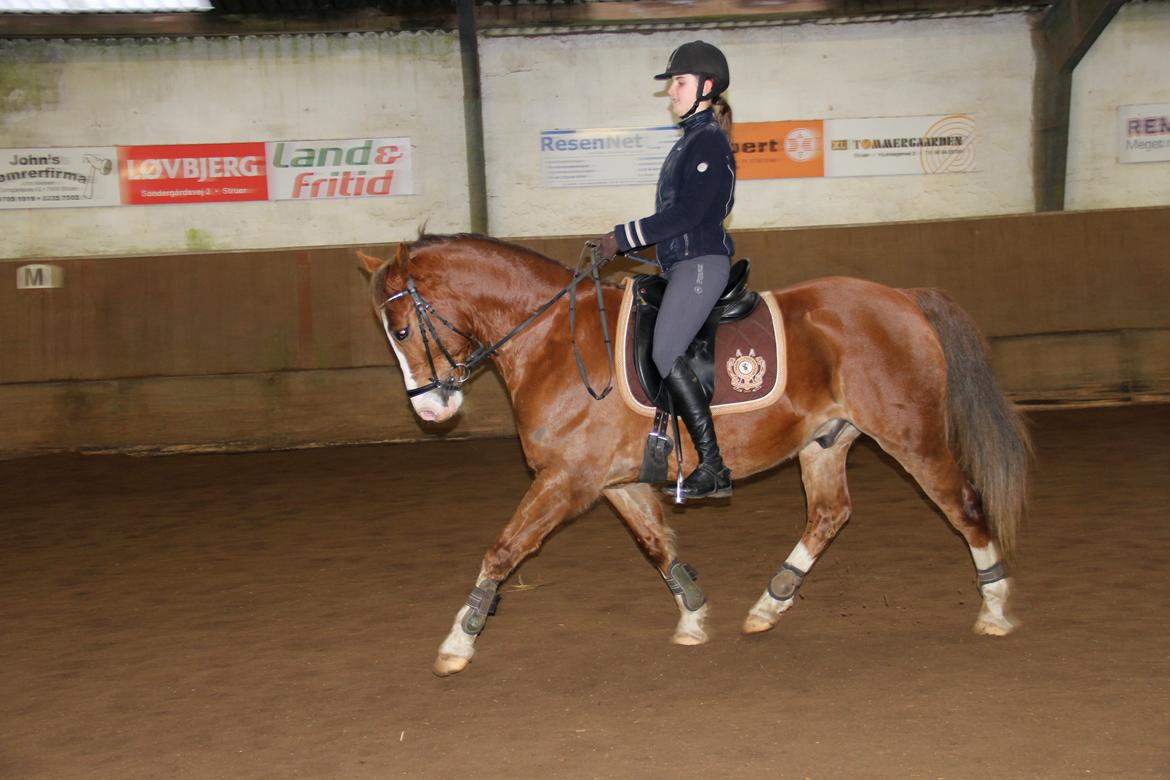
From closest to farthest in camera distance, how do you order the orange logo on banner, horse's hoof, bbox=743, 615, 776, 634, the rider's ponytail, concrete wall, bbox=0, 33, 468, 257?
the rider's ponytail < horse's hoof, bbox=743, 615, 776, 634 < concrete wall, bbox=0, 33, 468, 257 < the orange logo on banner

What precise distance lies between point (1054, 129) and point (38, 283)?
36.8 feet

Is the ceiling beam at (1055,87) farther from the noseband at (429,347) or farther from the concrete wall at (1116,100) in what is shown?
the noseband at (429,347)

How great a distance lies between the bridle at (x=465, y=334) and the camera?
15.4 feet

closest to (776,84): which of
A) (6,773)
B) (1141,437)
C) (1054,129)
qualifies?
(1054,129)

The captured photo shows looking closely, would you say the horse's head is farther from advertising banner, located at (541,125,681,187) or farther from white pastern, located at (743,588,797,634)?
advertising banner, located at (541,125,681,187)

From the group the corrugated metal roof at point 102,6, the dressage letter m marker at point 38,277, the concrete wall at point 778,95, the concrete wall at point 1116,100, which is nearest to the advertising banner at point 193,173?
the dressage letter m marker at point 38,277

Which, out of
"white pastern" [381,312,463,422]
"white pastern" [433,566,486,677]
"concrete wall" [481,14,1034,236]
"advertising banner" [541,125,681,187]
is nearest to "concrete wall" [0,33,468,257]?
"concrete wall" [481,14,1034,236]

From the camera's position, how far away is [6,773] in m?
3.78

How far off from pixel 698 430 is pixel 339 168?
27.2 feet

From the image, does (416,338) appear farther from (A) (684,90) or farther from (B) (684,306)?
(A) (684,90)

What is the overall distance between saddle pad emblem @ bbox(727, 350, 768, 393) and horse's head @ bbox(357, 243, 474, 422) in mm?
1248

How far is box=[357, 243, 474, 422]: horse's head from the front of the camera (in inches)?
184

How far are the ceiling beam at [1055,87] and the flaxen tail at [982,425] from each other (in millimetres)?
7738

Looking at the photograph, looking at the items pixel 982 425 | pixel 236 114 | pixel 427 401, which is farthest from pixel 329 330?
pixel 982 425
